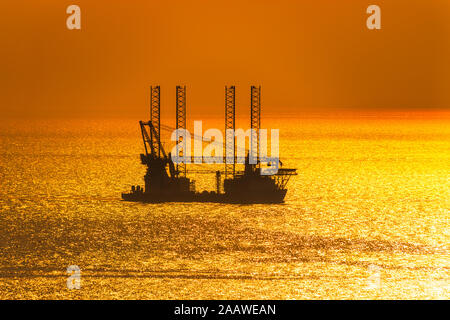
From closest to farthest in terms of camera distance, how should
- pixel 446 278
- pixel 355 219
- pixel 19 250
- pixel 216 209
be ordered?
pixel 446 278 → pixel 19 250 → pixel 355 219 → pixel 216 209

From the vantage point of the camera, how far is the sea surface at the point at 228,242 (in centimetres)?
4103

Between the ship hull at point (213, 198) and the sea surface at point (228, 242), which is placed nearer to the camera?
the sea surface at point (228, 242)

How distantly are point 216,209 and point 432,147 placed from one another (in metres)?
136

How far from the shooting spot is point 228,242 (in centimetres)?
5425

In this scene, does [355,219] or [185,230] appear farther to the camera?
[355,219]

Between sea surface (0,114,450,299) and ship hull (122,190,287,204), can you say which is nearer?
sea surface (0,114,450,299)

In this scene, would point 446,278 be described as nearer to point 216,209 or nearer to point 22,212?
point 216,209

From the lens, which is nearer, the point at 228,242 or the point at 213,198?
the point at 228,242

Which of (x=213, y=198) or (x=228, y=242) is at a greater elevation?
(x=213, y=198)

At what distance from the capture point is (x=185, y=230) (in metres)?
59.9

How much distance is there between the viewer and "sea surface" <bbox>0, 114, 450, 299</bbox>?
135 feet

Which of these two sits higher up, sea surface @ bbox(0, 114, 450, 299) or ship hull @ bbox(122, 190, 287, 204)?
ship hull @ bbox(122, 190, 287, 204)

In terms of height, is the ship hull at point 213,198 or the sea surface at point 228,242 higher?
the ship hull at point 213,198
